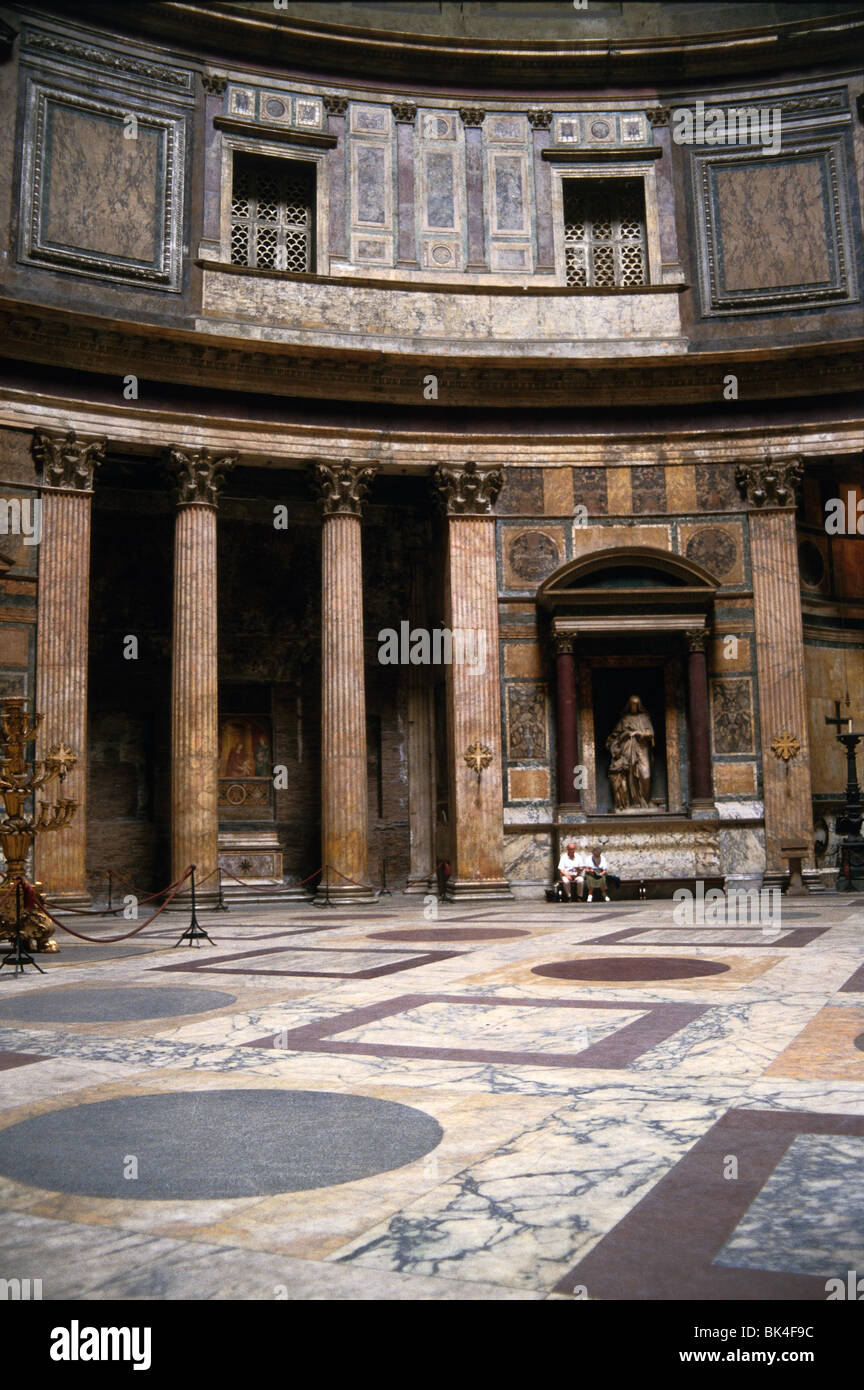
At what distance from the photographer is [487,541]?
71.9ft

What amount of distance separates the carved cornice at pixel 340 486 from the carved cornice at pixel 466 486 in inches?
60.0

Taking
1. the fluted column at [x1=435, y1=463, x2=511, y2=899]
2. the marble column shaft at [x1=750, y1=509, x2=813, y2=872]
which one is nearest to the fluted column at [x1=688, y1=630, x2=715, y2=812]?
the marble column shaft at [x1=750, y1=509, x2=813, y2=872]

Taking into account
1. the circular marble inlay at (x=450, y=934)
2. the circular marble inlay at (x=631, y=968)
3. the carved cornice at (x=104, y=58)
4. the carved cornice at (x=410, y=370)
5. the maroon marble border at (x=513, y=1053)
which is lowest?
the maroon marble border at (x=513, y=1053)

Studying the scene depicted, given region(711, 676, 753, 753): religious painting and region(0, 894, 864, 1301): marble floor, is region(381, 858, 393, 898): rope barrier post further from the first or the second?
region(0, 894, 864, 1301): marble floor

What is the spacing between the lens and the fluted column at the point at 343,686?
20781 mm

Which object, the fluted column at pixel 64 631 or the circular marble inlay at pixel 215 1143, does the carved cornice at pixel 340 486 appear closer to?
the fluted column at pixel 64 631

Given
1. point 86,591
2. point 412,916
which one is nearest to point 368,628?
point 86,591

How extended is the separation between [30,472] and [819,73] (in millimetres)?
17305

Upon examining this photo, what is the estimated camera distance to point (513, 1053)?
6277 mm

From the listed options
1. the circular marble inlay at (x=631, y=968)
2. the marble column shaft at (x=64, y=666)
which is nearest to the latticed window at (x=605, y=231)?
the marble column shaft at (x=64, y=666)

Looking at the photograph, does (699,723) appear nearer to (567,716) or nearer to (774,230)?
(567,716)
